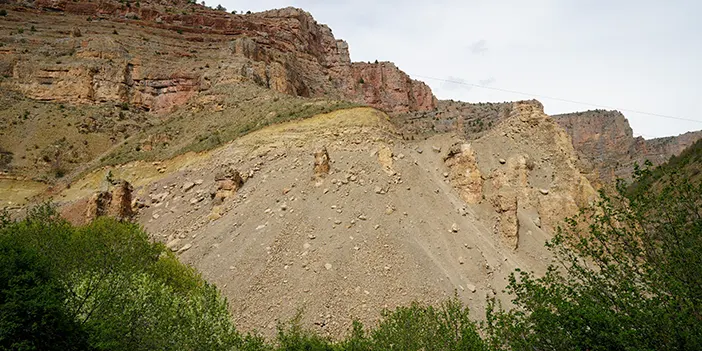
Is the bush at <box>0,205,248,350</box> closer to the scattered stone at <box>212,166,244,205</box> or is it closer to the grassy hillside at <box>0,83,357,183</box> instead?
the scattered stone at <box>212,166,244,205</box>

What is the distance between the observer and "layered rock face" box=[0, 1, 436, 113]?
4862cm

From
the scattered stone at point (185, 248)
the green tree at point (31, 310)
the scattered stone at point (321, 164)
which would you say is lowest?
the scattered stone at point (185, 248)

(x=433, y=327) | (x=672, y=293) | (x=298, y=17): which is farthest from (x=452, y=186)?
(x=298, y=17)

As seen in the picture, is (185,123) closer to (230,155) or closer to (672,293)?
(230,155)

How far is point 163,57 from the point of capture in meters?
54.0

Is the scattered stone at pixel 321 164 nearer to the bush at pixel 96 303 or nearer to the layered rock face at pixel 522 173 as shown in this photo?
the layered rock face at pixel 522 173

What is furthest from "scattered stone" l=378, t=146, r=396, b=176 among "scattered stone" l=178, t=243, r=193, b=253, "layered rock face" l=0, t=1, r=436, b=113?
"layered rock face" l=0, t=1, r=436, b=113

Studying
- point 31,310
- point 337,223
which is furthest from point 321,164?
point 31,310

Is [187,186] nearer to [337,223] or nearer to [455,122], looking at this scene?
[337,223]

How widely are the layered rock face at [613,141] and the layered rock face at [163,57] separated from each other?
151 ft

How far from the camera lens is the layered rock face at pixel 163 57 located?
48.6 metres

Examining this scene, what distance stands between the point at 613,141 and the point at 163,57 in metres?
80.9

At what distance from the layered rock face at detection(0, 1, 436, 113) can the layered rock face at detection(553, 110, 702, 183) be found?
1817 inches

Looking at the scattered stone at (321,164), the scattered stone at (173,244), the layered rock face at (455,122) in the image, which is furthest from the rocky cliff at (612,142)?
the scattered stone at (173,244)
